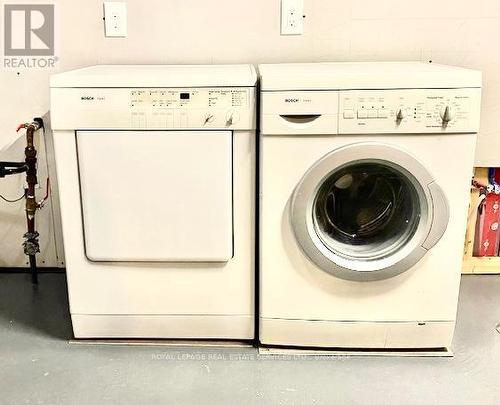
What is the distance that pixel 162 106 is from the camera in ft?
4.91

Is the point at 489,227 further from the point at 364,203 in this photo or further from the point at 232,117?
the point at 232,117

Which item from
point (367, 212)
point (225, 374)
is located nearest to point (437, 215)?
point (367, 212)

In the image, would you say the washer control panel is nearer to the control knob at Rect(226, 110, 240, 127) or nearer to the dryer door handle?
the dryer door handle

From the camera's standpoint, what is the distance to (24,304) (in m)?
1.97

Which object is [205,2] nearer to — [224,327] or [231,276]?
[231,276]

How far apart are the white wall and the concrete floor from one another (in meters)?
0.95

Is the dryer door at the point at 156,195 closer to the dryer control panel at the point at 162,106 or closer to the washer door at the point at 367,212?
the dryer control panel at the point at 162,106

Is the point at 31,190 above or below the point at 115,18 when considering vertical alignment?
below

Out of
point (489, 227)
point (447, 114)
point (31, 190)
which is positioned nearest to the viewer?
point (447, 114)

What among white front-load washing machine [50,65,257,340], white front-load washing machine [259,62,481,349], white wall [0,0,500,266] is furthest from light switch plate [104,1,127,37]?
white front-load washing machine [259,62,481,349]

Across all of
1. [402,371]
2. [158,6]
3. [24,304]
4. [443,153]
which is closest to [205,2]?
[158,6]

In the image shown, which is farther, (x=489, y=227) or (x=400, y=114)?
(x=489, y=227)

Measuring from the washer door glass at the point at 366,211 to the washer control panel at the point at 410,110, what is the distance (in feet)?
0.45

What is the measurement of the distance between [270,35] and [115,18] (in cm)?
59
